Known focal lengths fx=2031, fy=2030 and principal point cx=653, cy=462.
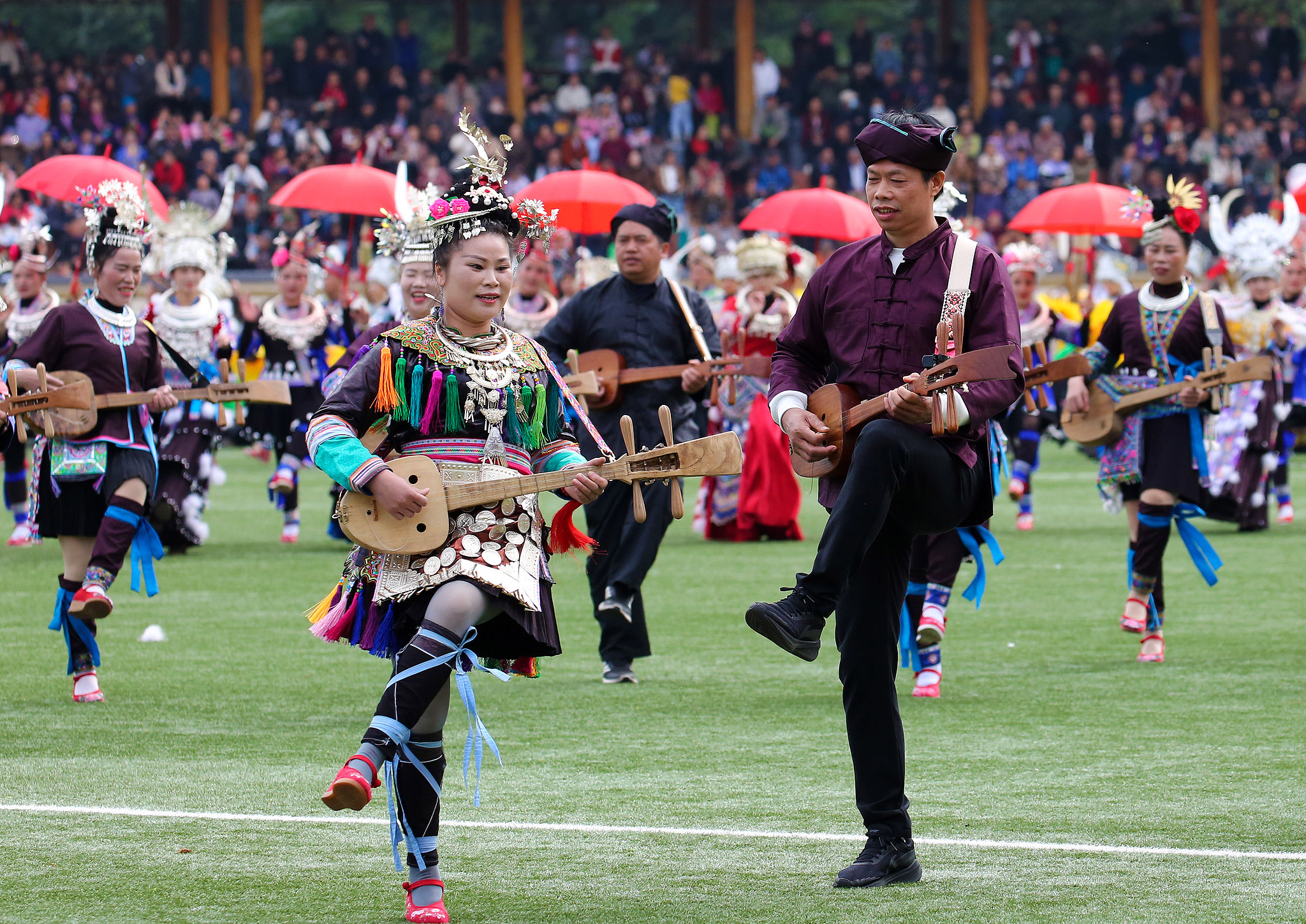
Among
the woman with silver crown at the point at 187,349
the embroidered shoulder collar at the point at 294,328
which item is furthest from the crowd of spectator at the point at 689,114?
the woman with silver crown at the point at 187,349

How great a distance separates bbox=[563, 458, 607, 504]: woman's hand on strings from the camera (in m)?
4.91

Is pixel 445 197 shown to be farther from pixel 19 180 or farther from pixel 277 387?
pixel 19 180

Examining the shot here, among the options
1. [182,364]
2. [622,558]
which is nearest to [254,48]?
[182,364]

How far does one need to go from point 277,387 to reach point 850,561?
4.60m

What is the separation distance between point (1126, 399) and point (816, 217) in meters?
8.22

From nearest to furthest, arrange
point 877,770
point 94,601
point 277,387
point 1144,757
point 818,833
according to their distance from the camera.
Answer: point 877,770
point 818,833
point 1144,757
point 94,601
point 277,387

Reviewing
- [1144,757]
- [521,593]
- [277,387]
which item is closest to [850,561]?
[521,593]

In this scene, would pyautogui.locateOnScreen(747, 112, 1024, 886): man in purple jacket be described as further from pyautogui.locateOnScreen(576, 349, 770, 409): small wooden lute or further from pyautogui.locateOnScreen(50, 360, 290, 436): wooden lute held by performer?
pyautogui.locateOnScreen(50, 360, 290, 436): wooden lute held by performer

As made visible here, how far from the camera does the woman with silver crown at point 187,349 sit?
12.7 m

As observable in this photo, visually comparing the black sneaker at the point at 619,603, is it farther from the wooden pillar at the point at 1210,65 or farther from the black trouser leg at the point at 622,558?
the wooden pillar at the point at 1210,65

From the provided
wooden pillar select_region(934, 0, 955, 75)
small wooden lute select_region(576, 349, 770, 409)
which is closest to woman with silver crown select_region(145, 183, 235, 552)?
small wooden lute select_region(576, 349, 770, 409)

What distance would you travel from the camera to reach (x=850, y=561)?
4723mm

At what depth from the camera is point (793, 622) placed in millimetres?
4621

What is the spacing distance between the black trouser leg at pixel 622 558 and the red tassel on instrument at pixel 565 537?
2.93m
